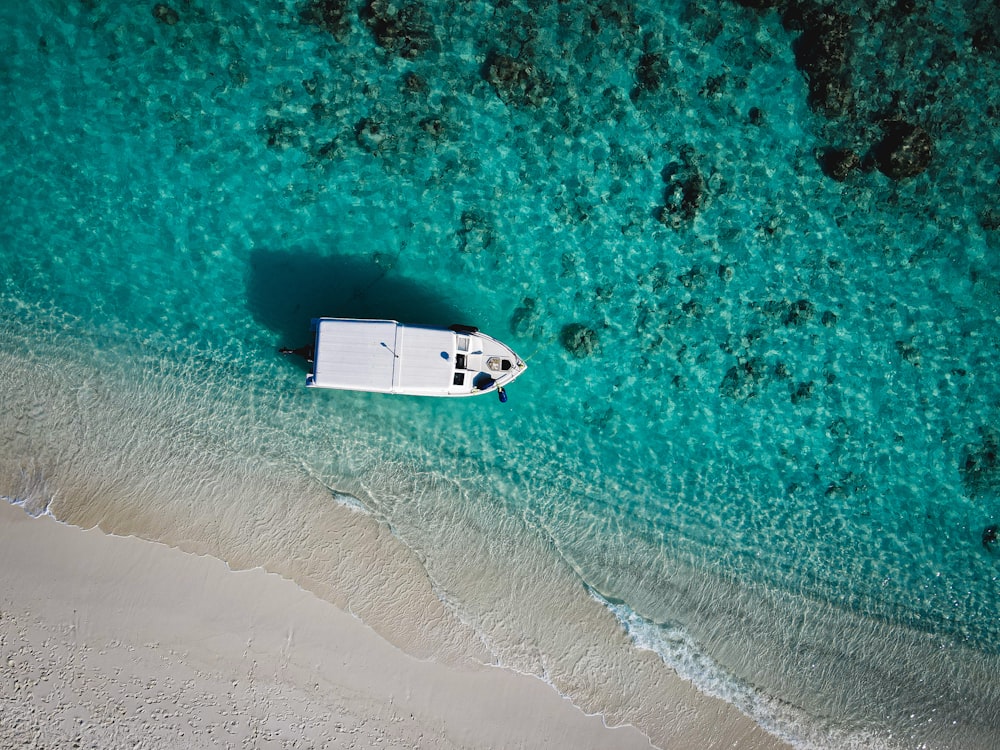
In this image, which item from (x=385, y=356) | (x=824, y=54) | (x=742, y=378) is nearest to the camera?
(x=385, y=356)

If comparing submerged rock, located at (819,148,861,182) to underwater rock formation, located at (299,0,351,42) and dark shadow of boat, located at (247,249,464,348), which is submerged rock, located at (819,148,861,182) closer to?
dark shadow of boat, located at (247,249,464,348)

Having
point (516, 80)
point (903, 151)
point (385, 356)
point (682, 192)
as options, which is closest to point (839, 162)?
point (903, 151)

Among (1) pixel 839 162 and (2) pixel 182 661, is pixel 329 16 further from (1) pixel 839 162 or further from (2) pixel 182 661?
(2) pixel 182 661

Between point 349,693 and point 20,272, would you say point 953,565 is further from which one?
point 20,272

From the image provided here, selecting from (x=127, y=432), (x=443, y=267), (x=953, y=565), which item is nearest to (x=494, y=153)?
(x=443, y=267)

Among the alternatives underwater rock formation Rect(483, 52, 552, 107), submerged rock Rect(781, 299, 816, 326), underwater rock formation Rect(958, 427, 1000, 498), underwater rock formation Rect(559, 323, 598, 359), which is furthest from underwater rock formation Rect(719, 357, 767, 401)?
underwater rock formation Rect(483, 52, 552, 107)

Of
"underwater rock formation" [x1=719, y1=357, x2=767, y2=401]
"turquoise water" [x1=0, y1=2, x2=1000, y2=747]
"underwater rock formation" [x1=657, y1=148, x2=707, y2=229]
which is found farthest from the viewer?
"underwater rock formation" [x1=719, y1=357, x2=767, y2=401]
